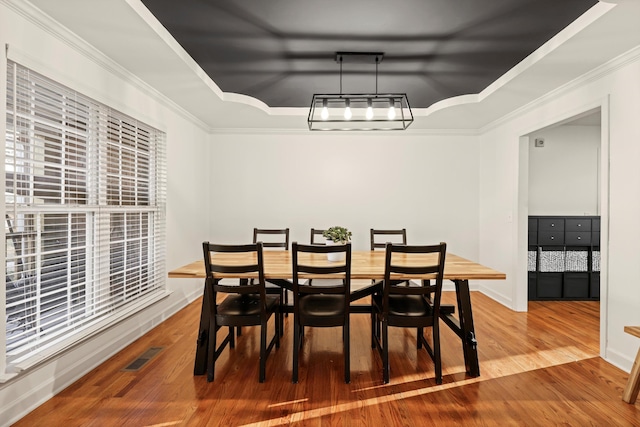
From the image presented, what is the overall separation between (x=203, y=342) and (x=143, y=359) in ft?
2.11

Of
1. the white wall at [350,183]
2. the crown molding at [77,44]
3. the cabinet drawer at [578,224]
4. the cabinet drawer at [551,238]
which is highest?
the crown molding at [77,44]

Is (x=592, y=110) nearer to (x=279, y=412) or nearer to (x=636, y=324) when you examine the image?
(x=636, y=324)

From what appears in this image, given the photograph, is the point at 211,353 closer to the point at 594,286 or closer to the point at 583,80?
the point at 583,80

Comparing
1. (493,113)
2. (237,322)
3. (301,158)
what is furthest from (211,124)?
(493,113)

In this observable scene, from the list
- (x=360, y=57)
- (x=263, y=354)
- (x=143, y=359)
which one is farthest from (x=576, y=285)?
(x=143, y=359)

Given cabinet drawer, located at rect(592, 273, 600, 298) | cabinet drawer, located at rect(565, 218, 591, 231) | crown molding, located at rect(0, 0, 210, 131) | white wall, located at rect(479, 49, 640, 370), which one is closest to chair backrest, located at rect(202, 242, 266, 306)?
crown molding, located at rect(0, 0, 210, 131)

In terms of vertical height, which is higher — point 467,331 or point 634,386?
point 467,331

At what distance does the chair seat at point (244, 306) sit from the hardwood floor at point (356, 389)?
1.50 feet

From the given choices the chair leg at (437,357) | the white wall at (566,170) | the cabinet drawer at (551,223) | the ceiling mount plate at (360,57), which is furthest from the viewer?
the white wall at (566,170)

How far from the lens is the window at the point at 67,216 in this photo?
207 centimetres

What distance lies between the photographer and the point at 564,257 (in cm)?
466

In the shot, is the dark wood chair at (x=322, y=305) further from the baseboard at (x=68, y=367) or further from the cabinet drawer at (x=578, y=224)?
the cabinet drawer at (x=578, y=224)

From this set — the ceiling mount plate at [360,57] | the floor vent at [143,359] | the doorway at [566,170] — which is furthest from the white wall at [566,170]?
the floor vent at [143,359]

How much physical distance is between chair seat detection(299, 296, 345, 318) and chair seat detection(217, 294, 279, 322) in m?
0.24
